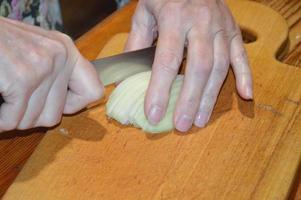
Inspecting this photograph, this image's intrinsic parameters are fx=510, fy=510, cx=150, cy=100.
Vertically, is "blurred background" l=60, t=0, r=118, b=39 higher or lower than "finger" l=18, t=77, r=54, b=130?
lower

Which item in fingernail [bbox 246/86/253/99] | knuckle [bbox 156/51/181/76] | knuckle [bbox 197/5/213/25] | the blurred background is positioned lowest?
the blurred background

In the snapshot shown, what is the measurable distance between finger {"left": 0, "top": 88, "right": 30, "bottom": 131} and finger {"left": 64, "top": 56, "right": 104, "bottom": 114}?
117 mm

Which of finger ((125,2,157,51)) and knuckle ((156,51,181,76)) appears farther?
finger ((125,2,157,51))

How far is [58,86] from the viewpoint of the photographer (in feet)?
2.80

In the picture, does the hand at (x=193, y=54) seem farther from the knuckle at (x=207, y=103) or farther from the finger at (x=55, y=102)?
the finger at (x=55, y=102)

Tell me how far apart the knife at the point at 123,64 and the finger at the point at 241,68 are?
0.16 m

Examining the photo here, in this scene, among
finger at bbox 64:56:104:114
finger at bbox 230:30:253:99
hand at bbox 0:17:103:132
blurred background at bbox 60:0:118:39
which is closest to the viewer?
hand at bbox 0:17:103:132

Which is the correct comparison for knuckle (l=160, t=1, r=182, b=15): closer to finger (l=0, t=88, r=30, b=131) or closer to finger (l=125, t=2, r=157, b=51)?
finger (l=125, t=2, r=157, b=51)

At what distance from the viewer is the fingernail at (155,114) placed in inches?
36.0

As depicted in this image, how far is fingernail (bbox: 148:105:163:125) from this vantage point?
914mm

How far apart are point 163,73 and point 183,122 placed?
0.10 metres

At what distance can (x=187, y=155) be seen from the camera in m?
0.91

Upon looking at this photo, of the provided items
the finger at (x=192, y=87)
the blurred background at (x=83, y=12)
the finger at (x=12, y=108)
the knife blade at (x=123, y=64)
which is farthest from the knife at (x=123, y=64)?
the blurred background at (x=83, y=12)

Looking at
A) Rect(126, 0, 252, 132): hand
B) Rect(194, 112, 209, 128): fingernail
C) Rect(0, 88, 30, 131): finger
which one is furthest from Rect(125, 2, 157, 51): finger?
Rect(0, 88, 30, 131): finger
